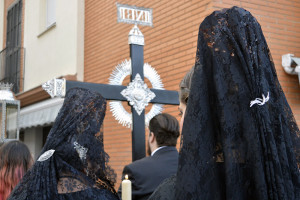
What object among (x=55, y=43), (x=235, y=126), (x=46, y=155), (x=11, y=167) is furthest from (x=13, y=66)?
(x=235, y=126)

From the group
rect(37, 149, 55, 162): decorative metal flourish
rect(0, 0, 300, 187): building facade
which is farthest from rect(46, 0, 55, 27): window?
rect(37, 149, 55, 162): decorative metal flourish

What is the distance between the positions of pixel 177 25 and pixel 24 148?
291 centimetres

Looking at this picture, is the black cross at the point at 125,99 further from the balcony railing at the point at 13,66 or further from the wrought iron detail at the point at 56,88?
the balcony railing at the point at 13,66

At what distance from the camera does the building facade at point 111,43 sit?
466cm

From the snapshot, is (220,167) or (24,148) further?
(24,148)

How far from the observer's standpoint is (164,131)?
111 inches

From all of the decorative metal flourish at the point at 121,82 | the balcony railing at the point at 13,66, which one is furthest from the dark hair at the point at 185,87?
the balcony railing at the point at 13,66

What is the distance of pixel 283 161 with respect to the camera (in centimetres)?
105

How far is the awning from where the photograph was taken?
756 centimetres

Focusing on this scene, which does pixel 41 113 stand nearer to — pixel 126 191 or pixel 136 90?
pixel 136 90

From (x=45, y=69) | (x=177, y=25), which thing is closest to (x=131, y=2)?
(x=177, y=25)

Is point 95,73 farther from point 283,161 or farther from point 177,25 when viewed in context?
point 283,161

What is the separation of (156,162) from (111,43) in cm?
388

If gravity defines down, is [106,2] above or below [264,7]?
above
